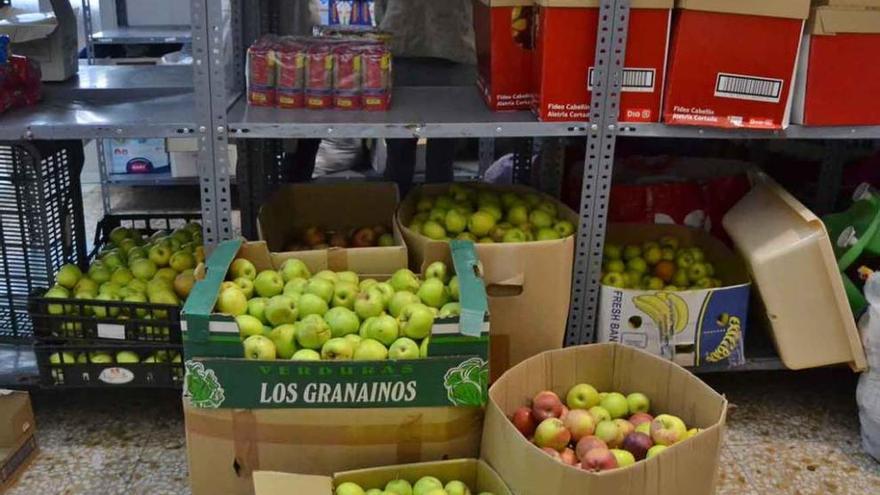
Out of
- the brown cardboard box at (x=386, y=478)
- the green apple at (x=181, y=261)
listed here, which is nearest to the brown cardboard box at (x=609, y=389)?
the brown cardboard box at (x=386, y=478)

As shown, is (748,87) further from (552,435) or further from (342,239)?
(342,239)

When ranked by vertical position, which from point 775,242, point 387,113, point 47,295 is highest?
point 387,113

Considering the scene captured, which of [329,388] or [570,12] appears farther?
[570,12]

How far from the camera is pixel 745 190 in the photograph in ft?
9.03

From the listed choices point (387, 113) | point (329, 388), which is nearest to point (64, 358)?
point (329, 388)

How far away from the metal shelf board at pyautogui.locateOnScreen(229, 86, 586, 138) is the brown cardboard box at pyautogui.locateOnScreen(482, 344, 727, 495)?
579 mm

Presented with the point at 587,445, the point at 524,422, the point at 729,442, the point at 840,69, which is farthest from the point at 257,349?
the point at 840,69

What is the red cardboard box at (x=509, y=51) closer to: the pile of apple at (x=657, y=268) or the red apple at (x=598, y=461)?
the pile of apple at (x=657, y=268)

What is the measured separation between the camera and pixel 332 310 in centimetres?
192

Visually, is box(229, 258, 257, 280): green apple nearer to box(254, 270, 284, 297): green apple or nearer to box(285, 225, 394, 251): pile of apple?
box(254, 270, 284, 297): green apple

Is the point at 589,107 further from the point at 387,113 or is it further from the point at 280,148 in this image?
the point at 280,148

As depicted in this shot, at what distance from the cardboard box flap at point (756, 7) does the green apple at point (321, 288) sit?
110 centimetres

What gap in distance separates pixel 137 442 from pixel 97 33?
2.82 metres

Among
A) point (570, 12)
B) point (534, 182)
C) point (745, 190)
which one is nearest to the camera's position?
point (570, 12)
